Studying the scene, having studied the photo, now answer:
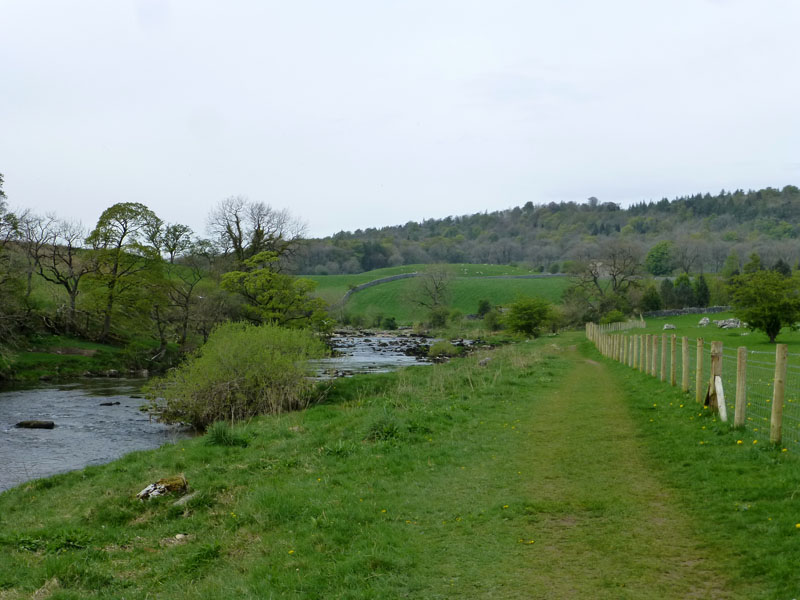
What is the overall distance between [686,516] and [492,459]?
4034 mm

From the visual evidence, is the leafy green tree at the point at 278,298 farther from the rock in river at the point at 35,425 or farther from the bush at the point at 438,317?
the bush at the point at 438,317

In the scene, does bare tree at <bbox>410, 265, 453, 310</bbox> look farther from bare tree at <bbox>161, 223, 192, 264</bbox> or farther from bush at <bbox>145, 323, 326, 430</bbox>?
bush at <bbox>145, 323, 326, 430</bbox>

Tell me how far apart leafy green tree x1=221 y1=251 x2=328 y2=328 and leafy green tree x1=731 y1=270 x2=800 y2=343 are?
→ 28.5 m

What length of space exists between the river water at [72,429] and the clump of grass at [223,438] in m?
5.25

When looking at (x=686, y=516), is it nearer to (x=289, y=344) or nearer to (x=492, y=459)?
(x=492, y=459)

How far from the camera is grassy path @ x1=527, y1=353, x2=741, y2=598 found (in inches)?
230

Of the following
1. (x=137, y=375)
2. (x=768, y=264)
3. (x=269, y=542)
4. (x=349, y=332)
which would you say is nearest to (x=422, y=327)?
(x=349, y=332)

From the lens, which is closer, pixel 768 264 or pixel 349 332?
pixel 349 332

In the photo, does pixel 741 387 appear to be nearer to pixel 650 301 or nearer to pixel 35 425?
pixel 35 425

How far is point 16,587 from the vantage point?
7637 millimetres

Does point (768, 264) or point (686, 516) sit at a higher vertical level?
point (768, 264)

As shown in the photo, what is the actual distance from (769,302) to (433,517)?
39.1 meters

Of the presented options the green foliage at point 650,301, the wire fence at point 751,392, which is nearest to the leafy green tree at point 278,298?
the wire fence at point 751,392

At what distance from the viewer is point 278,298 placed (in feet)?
148
